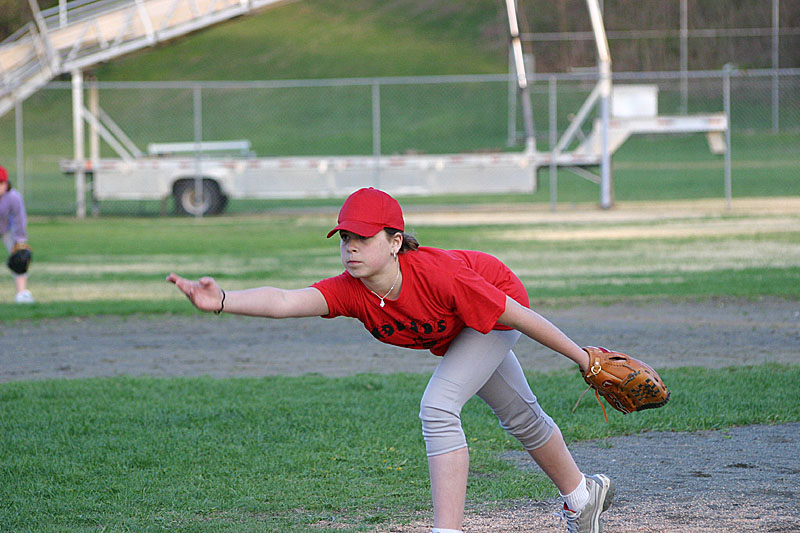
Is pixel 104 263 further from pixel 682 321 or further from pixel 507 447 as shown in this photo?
pixel 507 447

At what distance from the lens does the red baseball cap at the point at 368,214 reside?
11.8ft

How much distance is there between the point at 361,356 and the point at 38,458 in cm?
351

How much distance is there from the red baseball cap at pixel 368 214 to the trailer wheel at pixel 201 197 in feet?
71.1

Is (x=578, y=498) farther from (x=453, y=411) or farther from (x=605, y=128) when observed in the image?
(x=605, y=128)

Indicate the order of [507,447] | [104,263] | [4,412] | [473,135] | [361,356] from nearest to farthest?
[507,447] < [4,412] < [361,356] < [104,263] < [473,135]

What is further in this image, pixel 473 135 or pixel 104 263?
pixel 473 135

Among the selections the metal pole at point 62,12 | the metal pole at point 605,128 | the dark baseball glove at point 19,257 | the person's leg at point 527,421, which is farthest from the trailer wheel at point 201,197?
the person's leg at point 527,421

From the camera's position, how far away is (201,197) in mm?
24828

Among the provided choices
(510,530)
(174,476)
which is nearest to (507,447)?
(510,530)

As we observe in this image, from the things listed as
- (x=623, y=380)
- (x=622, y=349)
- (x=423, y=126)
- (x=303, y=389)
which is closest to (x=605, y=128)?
(x=622, y=349)

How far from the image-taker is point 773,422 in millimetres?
5938

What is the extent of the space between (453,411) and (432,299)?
419 millimetres

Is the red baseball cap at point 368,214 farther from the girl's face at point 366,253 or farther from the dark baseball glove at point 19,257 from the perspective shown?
the dark baseball glove at point 19,257

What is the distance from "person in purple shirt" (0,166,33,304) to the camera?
36.4 ft
